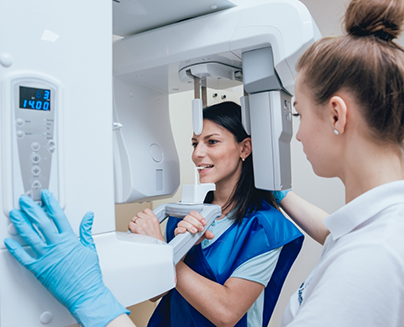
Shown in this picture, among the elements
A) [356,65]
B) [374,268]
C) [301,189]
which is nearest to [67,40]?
[356,65]

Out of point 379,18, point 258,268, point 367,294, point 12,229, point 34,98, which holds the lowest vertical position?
point 258,268

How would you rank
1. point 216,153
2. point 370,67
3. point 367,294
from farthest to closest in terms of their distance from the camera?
point 216,153 → point 370,67 → point 367,294

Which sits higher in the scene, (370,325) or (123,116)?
(123,116)

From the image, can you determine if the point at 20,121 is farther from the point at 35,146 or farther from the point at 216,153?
the point at 216,153

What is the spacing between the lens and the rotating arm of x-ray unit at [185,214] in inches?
35.5

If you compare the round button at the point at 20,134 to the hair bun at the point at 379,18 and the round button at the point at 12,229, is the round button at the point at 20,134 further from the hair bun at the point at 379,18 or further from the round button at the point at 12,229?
the hair bun at the point at 379,18

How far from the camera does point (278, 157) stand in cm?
105

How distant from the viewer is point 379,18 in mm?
676

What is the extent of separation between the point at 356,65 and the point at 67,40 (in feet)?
1.81

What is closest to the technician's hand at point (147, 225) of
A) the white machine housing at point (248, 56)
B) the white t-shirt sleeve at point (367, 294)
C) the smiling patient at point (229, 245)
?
the smiling patient at point (229, 245)

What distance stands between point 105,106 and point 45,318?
0.41 metres

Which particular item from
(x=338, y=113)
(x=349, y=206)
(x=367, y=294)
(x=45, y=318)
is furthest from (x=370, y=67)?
(x=45, y=318)

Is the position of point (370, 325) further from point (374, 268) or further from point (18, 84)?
point (18, 84)

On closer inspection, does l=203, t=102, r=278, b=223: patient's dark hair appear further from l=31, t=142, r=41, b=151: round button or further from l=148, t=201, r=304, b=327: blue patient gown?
l=31, t=142, r=41, b=151: round button
